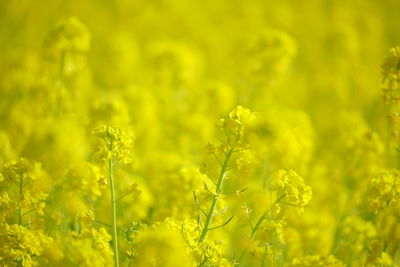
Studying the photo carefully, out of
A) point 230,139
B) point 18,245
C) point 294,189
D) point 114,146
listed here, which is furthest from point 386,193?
point 18,245

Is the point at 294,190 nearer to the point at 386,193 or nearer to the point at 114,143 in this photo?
the point at 386,193

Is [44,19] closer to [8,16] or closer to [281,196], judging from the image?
[8,16]

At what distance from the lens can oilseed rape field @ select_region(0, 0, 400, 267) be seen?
2.12 meters

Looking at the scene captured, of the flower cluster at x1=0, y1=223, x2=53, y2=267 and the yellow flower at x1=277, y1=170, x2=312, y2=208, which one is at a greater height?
the yellow flower at x1=277, y1=170, x2=312, y2=208

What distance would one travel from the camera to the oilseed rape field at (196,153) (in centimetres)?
212

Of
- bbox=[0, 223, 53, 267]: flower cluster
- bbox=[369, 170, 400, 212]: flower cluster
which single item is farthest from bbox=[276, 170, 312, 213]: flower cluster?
bbox=[0, 223, 53, 267]: flower cluster

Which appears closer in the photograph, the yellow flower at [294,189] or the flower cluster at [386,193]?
the yellow flower at [294,189]

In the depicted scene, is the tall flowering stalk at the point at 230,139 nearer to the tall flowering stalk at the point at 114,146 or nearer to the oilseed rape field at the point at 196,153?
the oilseed rape field at the point at 196,153

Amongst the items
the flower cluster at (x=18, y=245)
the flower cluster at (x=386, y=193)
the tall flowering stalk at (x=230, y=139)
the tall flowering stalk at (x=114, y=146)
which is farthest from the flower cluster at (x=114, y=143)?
the flower cluster at (x=386, y=193)

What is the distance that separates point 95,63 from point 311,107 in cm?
327

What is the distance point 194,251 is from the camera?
2049mm

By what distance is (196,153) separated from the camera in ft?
16.0

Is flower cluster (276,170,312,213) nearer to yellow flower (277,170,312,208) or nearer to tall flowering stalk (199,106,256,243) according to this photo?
yellow flower (277,170,312,208)

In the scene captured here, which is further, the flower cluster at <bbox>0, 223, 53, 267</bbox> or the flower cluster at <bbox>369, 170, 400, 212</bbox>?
the flower cluster at <bbox>369, 170, 400, 212</bbox>
